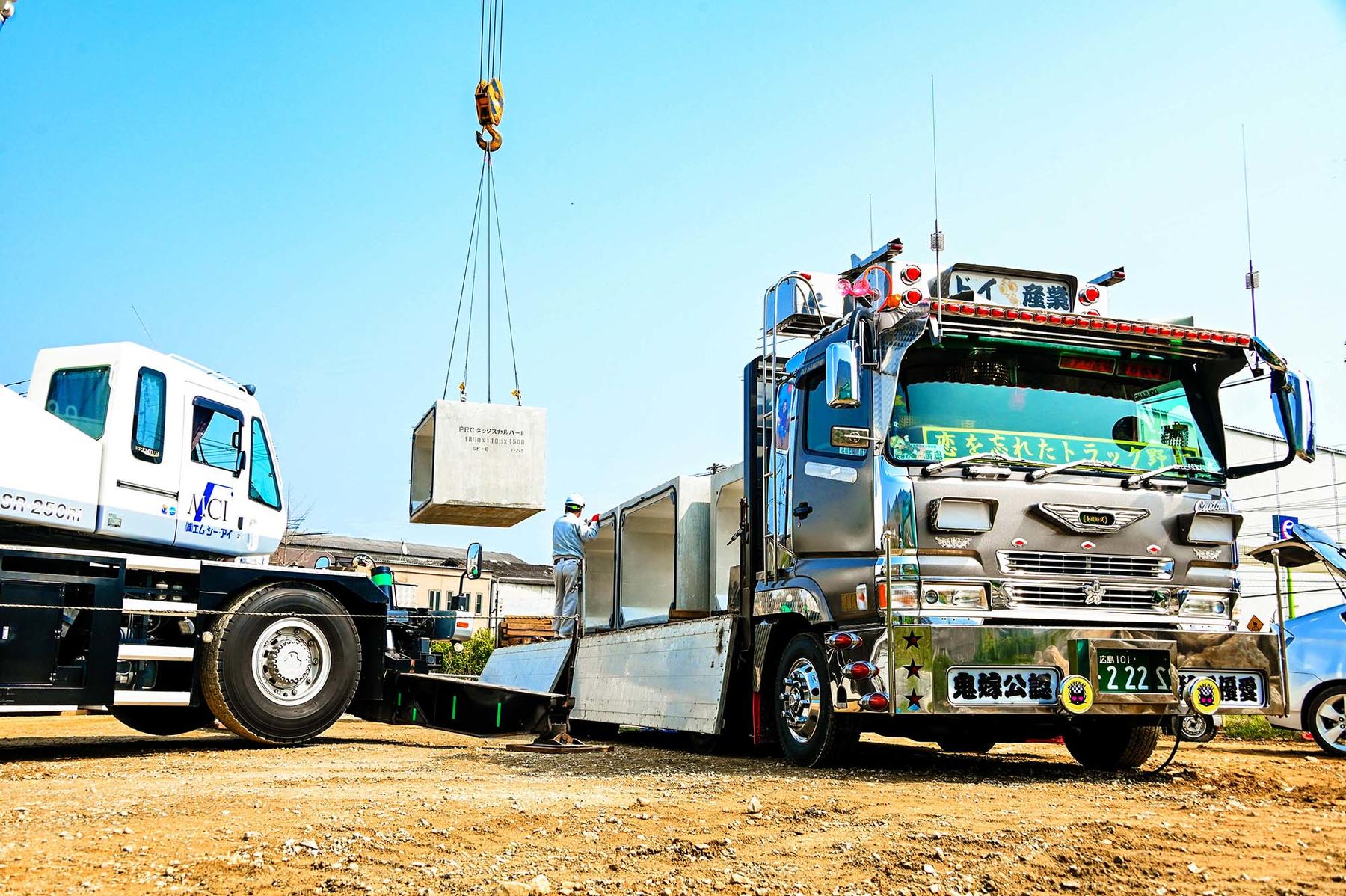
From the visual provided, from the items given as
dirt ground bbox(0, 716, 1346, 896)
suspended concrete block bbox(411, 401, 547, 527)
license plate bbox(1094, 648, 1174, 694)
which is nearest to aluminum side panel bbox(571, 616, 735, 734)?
dirt ground bbox(0, 716, 1346, 896)

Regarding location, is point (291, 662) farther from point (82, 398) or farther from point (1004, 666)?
point (1004, 666)

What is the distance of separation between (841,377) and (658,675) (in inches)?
177

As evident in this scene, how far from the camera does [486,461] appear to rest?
12.5m

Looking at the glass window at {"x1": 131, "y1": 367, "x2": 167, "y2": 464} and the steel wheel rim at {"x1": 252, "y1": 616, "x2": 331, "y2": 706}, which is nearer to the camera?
the glass window at {"x1": 131, "y1": 367, "x2": 167, "y2": 464}

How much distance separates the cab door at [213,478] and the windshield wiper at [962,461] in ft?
18.7

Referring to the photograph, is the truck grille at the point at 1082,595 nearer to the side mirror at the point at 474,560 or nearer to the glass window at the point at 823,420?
the glass window at the point at 823,420

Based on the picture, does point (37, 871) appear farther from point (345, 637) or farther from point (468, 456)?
point (468, 456)

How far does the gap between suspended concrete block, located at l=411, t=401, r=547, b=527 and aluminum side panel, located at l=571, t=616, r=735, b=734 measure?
5.68ft

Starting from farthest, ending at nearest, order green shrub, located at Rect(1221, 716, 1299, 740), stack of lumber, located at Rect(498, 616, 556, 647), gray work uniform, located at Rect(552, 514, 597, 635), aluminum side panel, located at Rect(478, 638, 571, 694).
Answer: stack of lumber, located at Rect(498, 616, 556, 647) → gray work uniform, located at Rect(552, 514, 597, 635) → aluminum side panel, located at Rect(478, 638, 571, 694) → green shrub, located at Rect(1221, 716, 1299, 740)

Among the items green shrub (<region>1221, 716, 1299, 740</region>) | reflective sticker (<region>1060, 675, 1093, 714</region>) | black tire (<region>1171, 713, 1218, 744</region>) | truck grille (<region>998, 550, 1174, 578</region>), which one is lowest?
green shrub (<region>1221, 716, 1299, 740</region>)

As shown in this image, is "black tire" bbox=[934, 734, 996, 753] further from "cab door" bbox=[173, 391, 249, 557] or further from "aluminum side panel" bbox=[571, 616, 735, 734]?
"cab door" bbox=[173, 391, 249, 557]

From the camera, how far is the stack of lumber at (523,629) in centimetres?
2145

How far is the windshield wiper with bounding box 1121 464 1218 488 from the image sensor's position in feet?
25.7

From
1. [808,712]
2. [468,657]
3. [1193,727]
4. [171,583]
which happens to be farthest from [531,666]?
[468,657]
